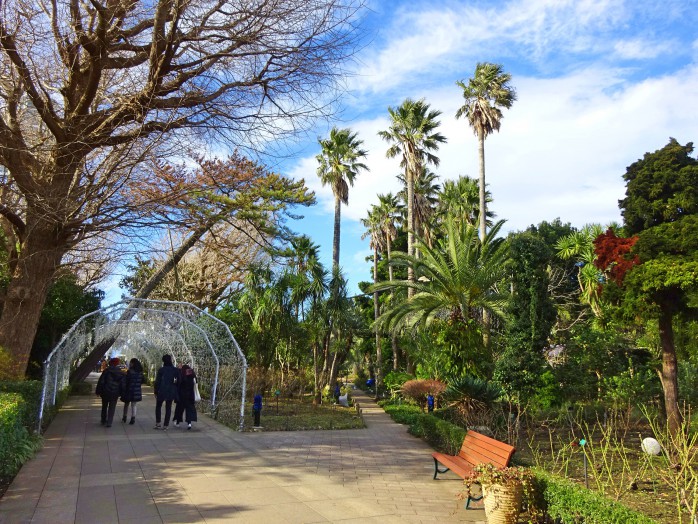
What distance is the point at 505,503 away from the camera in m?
5.16

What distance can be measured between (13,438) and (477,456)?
6001 mm

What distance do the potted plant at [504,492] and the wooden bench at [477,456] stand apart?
1.13 ft

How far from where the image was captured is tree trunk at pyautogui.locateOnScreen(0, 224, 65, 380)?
353 inches

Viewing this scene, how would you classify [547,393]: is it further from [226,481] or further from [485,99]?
[485,99]

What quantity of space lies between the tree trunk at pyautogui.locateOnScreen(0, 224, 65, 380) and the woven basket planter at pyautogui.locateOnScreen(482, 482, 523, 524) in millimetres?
7891

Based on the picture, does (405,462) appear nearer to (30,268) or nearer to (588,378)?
(30,268)

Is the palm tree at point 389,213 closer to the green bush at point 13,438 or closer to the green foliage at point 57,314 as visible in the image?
the green foliage at point 57,314

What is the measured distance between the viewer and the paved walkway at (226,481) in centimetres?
541

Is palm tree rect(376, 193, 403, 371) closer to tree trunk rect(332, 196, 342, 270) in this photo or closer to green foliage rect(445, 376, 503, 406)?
tree trunk rect(332, 196, 342, 270)

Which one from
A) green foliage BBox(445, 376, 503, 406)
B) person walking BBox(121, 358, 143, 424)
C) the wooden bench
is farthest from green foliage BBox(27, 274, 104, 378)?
the wooden bench

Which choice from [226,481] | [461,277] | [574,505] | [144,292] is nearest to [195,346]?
[144,292]

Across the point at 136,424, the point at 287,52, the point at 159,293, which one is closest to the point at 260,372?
the point at 136,424

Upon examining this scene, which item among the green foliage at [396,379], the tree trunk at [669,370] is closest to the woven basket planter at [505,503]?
the tree trunk at [669,370]

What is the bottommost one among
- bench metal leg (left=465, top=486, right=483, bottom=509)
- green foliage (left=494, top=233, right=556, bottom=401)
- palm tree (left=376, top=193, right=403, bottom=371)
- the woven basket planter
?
bench metal leg (left=465, top=486, right=483, bottom=509)
